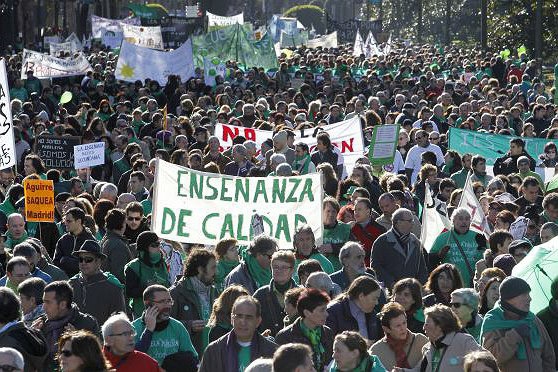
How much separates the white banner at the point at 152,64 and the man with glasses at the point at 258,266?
60.8ft

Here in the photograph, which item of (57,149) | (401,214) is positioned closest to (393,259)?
(401,214)

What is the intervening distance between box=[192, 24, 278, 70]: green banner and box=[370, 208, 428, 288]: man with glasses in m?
24.8

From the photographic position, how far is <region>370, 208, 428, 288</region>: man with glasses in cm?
1136

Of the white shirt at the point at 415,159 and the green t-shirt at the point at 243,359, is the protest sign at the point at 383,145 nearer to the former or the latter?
the white shirt at the point at 415,159

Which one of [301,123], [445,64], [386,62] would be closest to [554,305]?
[301,123]

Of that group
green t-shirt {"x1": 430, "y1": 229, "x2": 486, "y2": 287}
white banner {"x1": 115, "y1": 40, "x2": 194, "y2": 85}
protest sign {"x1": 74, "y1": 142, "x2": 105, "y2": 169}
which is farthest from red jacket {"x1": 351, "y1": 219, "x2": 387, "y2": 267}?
white banner {"x1": 115, "y1": 40, "x2": 194, "y2": 85}

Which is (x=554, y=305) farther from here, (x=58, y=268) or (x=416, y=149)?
(x=416, y=149)

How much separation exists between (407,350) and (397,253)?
300cm

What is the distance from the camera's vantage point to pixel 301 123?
777 inches

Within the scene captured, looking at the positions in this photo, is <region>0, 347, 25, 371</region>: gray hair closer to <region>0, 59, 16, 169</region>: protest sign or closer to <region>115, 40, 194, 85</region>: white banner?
<region>0, 59, 16, 169</region>: protest sign

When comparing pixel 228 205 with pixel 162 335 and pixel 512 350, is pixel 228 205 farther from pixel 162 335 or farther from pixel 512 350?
pixel 512 350

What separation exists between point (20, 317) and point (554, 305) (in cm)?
307

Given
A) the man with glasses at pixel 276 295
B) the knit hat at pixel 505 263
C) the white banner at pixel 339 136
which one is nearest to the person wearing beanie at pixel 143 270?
the man with glasses at pixel 276 295

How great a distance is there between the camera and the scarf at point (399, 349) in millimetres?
8383
